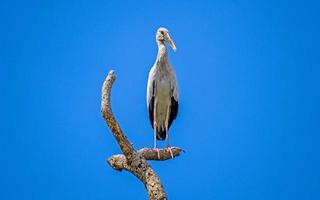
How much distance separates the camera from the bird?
293 inches

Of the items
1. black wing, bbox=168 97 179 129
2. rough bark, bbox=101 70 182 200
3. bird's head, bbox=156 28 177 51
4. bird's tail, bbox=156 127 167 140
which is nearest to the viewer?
rough bark, bbox=101 70 182 200

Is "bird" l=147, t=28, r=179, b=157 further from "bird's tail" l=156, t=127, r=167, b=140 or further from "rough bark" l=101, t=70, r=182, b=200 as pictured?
"rough bark" l=101, t=70, r=182, b=200

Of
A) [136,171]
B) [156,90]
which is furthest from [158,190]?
[156,90]

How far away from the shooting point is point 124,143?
5.29 metres

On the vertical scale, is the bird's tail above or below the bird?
below

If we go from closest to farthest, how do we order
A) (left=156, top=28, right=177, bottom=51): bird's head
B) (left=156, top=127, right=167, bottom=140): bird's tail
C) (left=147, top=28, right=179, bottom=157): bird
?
(left=156, top=28, right=177, bottom=51): bird's head → (left=147, top=28, right=179, bottom=157): bird → (left=156, top=127, right=167, bottom=140): bird's tail

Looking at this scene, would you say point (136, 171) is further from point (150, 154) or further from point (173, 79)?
point (173, 79)

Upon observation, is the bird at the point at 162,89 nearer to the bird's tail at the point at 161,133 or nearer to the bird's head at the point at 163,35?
the bird's head at the point at 163,35

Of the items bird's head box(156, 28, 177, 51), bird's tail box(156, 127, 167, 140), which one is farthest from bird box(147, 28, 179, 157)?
bird's tail box(156, 127, 167, 140)

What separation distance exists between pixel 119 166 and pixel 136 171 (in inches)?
10.8

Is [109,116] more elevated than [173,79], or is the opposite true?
[173,79]

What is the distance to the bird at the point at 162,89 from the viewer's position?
7453 millimetres

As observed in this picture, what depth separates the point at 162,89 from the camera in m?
7.56

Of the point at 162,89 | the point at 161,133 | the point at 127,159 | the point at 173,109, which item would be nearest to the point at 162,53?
the point at 162,89
